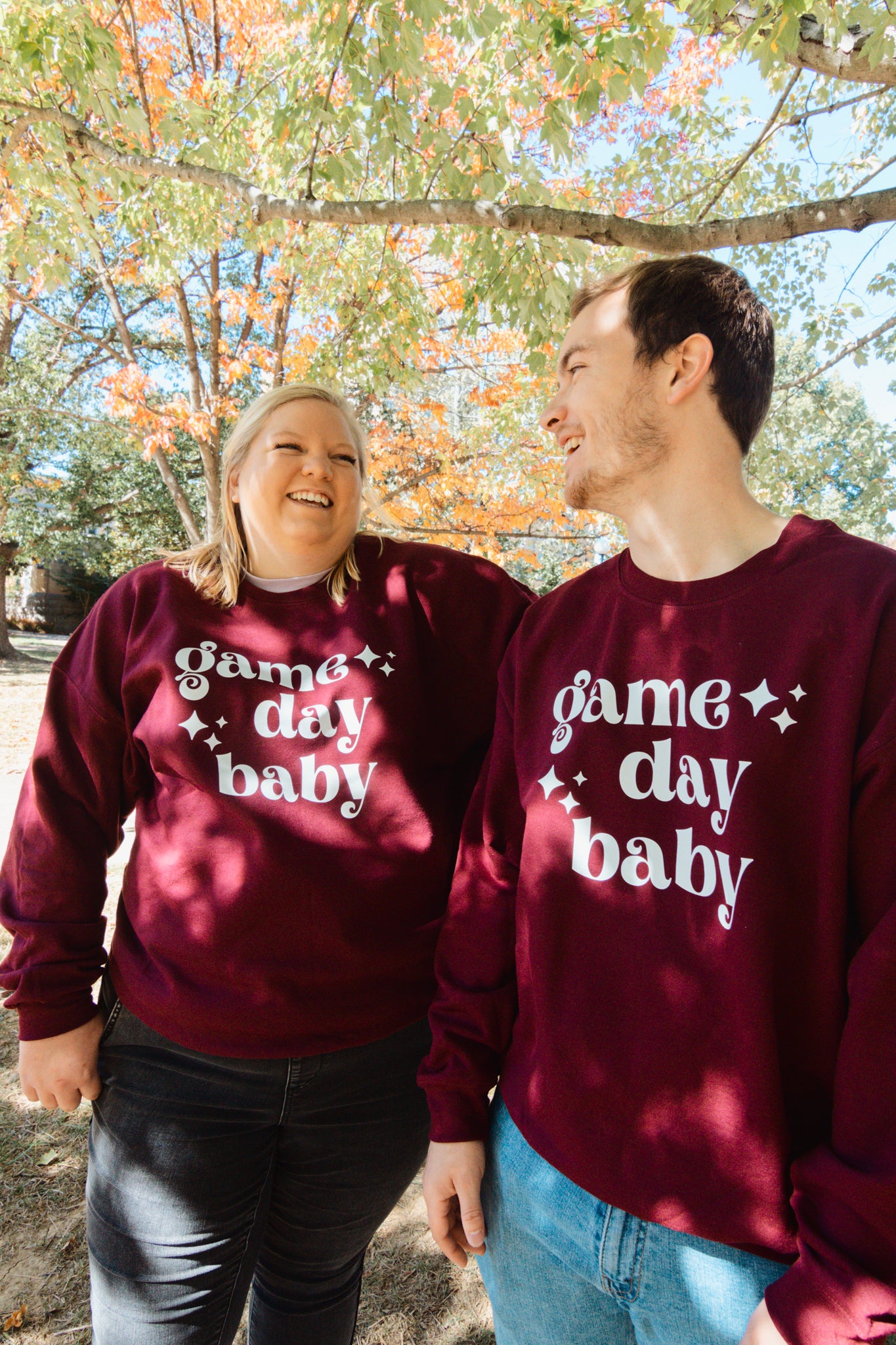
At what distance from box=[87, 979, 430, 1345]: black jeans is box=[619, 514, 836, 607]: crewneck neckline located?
1087 mm

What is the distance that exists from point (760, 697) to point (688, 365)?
0.67 meters

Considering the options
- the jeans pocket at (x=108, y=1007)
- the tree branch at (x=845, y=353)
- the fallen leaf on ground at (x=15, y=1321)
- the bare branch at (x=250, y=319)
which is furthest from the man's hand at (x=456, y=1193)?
the bare branch at (x=250, y=319)

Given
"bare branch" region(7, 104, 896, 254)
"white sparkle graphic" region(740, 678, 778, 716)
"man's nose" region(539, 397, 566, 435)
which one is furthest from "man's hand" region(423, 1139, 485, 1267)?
"bare branch" region(7, 104, 896, 254)

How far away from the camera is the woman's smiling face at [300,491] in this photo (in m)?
1.81

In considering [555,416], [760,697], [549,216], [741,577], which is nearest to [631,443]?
[555,416]

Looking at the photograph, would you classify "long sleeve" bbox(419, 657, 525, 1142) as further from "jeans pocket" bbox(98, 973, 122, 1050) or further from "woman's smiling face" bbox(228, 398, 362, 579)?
"jeans pocket" bbox(98, 973, 122, 1050)

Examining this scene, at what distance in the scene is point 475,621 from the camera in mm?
1741

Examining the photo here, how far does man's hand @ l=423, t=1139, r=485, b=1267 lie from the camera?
4.30 ft

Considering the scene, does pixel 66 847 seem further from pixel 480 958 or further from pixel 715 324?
pixel 715 324

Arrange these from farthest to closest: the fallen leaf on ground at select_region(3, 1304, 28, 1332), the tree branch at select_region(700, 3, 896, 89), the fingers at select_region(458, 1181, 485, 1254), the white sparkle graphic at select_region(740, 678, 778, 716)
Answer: the tree branch at select_region(700, 3, 896, 89)
the fallen leaf on ground at select_region(3, 1304, 28, 1332)
the fingers at select_region(458, 1181, 485, 1254)
the white sparkle graphic at select_region(740, 678, 778, 716)

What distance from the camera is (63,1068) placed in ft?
5.20

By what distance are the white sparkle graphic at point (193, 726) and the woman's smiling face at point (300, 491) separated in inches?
17.4

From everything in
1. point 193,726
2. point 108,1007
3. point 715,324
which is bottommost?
point 108,1007

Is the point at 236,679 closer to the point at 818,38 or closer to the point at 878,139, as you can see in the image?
the point at 818,38
